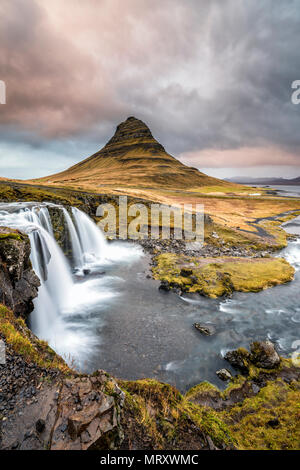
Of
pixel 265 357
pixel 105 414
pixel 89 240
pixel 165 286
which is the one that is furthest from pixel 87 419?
pixel 89 240

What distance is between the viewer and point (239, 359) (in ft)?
35.3

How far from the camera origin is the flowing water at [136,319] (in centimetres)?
1121

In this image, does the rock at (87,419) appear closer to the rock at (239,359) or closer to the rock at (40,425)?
the rock at (40,425)

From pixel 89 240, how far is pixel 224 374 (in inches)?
918

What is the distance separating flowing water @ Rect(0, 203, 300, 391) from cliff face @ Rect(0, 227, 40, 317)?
8.34 ft

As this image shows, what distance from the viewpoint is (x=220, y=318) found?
1497 centimetres

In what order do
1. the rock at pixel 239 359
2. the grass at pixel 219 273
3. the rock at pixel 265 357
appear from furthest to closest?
the grass at pixel 219 273 → the rock at pixel 239 359 → the rock at pixel 265 357

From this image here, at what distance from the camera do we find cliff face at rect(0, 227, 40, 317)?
992 centimetres

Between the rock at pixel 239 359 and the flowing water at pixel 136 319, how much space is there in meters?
0.65

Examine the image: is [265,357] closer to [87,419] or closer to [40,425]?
[87,419]

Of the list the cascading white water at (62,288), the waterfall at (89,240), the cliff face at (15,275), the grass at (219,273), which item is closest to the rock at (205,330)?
the grass at (219,273)

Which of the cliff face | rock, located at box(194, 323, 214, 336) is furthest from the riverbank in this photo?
rock, located at box(194, 323, 214, 336)

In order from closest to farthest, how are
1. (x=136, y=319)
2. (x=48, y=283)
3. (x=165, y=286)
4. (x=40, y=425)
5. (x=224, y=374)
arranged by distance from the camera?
(x=40, y=425) < (x=224, y=374) < (x=136, y=319) < (x=48, y=283) < (x=165, y=286)
